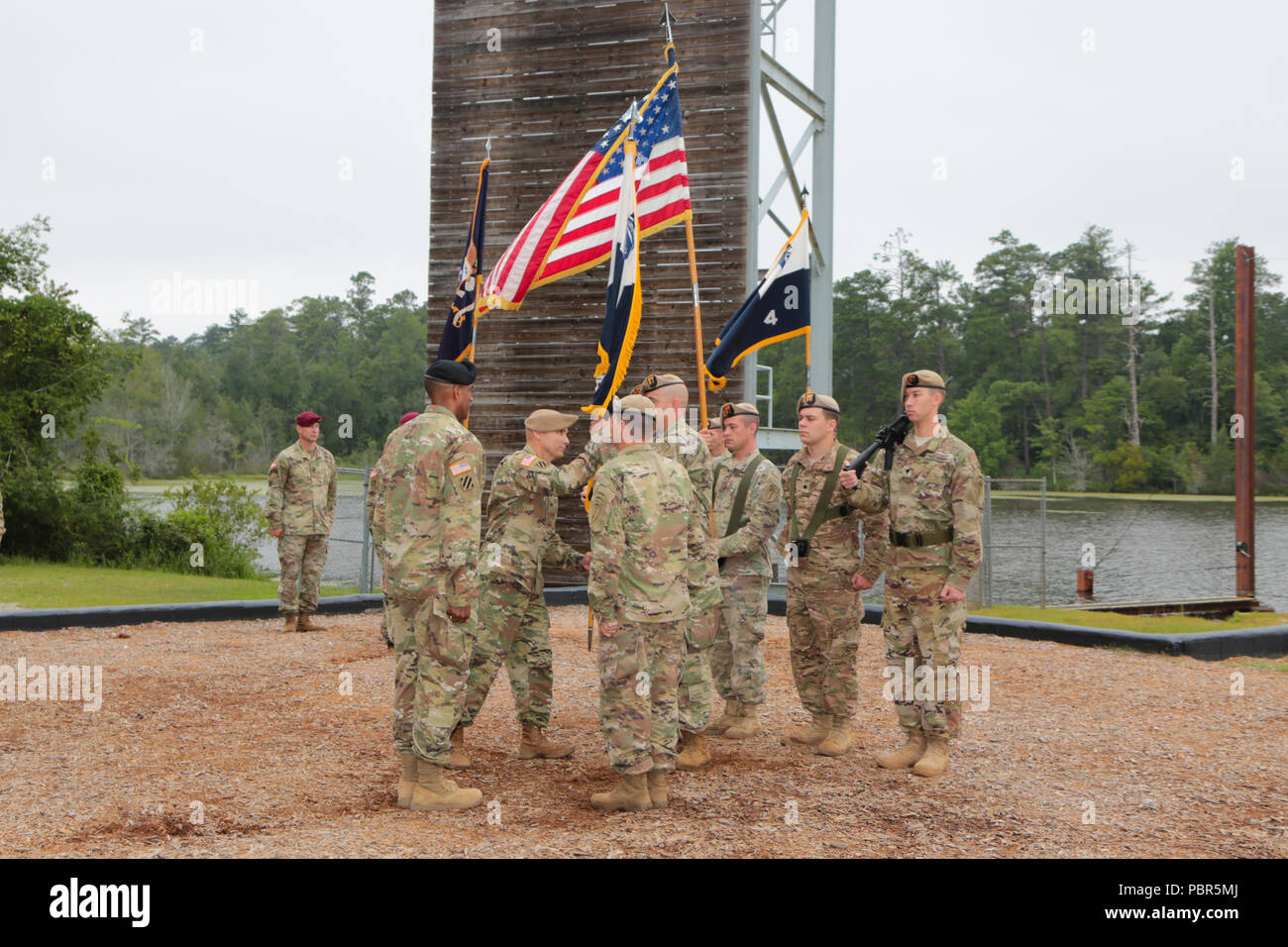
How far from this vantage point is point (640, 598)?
5.22 metres

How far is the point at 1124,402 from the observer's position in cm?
6400

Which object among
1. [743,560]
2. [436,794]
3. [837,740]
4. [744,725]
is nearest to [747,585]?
[743,560]

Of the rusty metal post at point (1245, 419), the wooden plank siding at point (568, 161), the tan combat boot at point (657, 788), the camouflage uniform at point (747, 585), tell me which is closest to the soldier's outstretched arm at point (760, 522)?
the camouflage uniform at point (747, 585)

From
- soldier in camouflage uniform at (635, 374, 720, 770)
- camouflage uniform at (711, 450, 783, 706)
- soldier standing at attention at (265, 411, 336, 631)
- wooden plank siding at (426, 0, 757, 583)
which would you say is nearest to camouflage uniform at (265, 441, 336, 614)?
soldier standing at attention at (265, 411, 336, 631)

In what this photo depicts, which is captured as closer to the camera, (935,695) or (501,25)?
(935,695)

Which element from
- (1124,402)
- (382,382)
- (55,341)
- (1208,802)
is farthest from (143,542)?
(382,382)

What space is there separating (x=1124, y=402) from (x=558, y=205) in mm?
63626

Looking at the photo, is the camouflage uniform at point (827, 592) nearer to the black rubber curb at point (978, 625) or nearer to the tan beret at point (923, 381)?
the tan beret at point (923, 381)

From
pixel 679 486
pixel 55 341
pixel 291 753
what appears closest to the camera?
pixel 679 486

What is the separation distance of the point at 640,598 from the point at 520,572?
38.4 inches

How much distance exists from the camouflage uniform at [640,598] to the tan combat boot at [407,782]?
1009mm

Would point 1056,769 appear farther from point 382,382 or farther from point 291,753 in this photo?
point 382,382

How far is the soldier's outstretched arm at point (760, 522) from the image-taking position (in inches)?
253
